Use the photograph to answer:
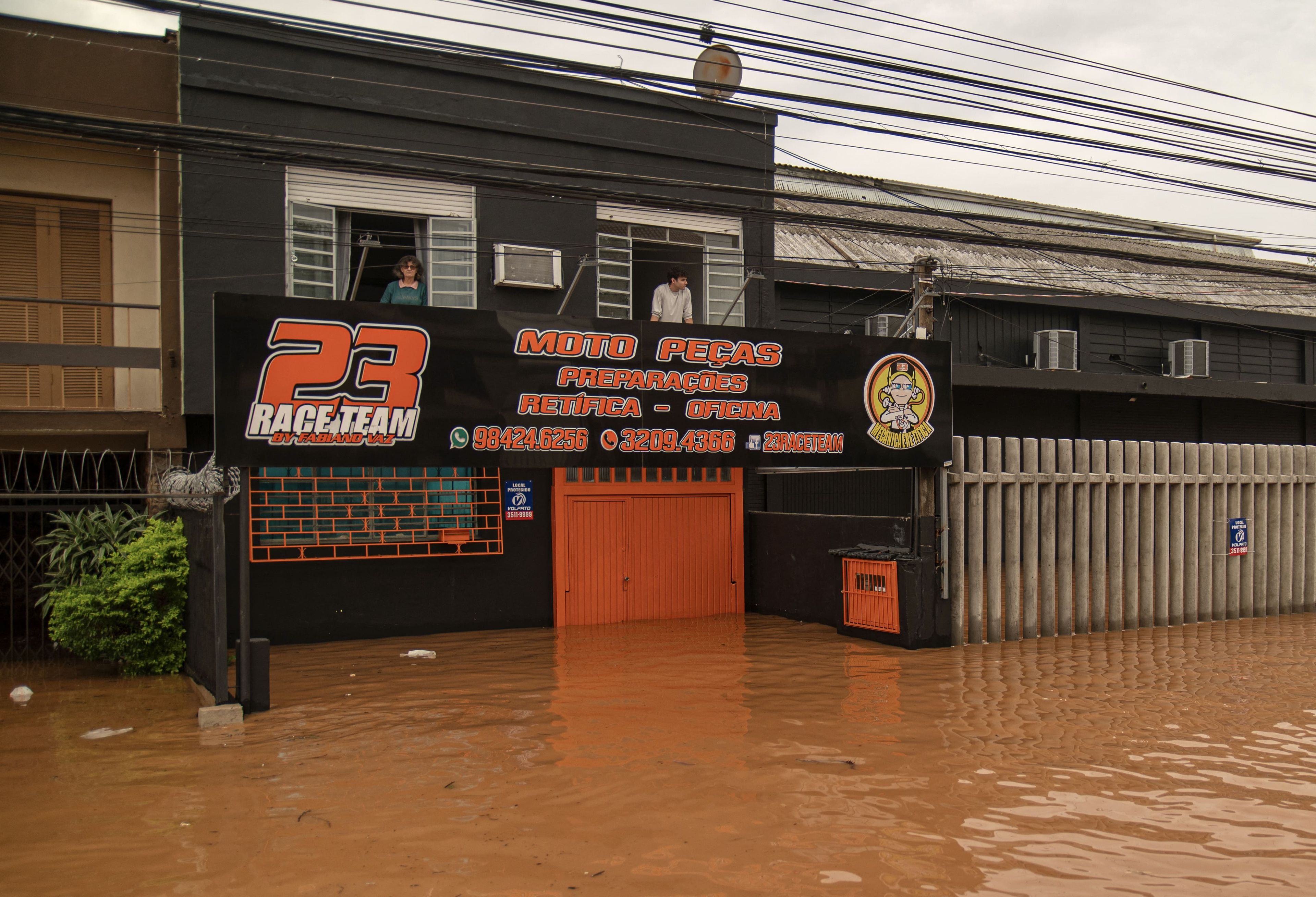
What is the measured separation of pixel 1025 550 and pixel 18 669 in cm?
1185

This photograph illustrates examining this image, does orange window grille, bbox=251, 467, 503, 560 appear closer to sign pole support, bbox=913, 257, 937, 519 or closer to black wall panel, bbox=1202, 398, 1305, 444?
sign pole support, bbox=913, 257, 937, 519

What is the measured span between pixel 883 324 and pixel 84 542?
12904 mm

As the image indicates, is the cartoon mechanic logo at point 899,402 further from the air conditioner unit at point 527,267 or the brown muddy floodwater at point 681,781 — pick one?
the air conditioner unit at point 527,267

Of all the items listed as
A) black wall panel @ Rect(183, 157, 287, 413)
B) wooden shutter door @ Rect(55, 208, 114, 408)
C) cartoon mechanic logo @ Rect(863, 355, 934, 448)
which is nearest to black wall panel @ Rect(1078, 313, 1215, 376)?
cartoon mechanic logo @ Rect(863, 355, 934, 448)

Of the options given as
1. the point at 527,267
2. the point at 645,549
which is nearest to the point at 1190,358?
the point at 645,549

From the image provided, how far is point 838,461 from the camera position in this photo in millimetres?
11289

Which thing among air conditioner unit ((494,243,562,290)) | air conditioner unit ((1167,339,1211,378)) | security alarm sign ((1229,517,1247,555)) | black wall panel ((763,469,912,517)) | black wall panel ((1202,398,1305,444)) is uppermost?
air conditioner unit ((494,243,562,290))

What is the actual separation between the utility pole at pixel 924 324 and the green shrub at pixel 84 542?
8831 millimetres

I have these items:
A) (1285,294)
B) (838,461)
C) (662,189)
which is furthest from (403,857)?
(1285,294)

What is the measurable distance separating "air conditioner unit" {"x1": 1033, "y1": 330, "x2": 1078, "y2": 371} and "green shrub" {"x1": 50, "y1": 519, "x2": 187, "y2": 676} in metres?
15.4

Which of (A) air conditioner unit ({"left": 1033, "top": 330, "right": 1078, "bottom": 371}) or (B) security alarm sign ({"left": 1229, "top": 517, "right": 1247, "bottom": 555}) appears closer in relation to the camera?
(B) security alarm sign ({"left": 1229, "top": 517, "right": 1247, "bottom": 555})

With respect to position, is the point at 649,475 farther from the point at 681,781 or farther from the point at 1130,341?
the point at 1130,341

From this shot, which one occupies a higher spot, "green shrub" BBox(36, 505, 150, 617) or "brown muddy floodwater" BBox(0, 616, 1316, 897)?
"green shrub" BBox(36, 505, 150, 617)

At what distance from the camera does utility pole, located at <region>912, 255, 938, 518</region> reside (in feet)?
37.8
